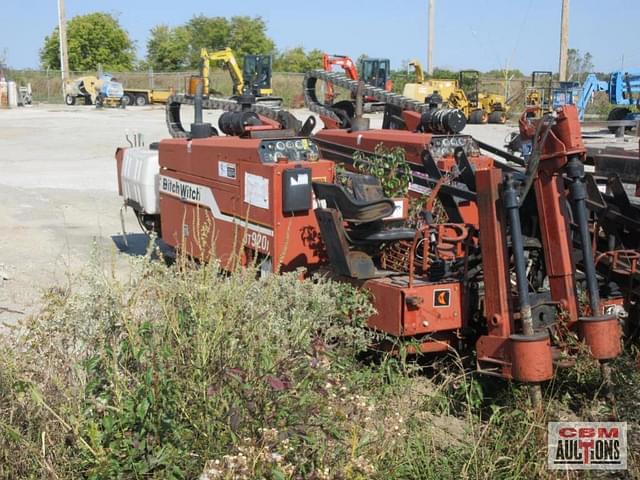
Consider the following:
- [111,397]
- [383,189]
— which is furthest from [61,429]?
[383,189]

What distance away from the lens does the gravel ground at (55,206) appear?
8230 mm

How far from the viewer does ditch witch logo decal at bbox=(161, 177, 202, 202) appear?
24.4 feet

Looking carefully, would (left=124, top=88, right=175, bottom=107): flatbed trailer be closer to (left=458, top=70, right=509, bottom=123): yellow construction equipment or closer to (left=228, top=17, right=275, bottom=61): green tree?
(left=458, top=70, right=509, bottom=123): yellow construction equipment

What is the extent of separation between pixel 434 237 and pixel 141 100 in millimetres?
45784

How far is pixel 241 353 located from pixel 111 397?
59 cm

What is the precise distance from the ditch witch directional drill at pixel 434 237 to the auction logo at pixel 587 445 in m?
0.33

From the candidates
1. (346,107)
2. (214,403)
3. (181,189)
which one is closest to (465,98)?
(346,107)

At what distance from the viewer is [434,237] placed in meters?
Answer: 5.52

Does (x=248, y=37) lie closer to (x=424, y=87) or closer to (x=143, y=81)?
(x=143, y=81)

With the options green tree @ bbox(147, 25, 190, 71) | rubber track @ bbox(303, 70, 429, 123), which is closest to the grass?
rubber track @ bbox(303, 70, 429, 123)

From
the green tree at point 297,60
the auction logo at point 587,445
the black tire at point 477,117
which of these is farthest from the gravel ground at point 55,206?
the green tree at point 297,60

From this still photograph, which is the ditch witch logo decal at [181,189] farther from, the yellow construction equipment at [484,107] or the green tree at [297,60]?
the green tree at [297,60]

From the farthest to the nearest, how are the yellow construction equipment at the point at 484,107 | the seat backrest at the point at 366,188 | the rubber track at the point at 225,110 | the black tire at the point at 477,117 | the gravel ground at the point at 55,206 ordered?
the yellow construction equipment at the point at 484,107
the black tire at the point at 477,117
the gravel ground at the point at 55,206
the rubber track at the point at 225,110
the seat backrest at the point at 366,188

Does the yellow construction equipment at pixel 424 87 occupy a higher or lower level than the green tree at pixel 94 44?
lower
